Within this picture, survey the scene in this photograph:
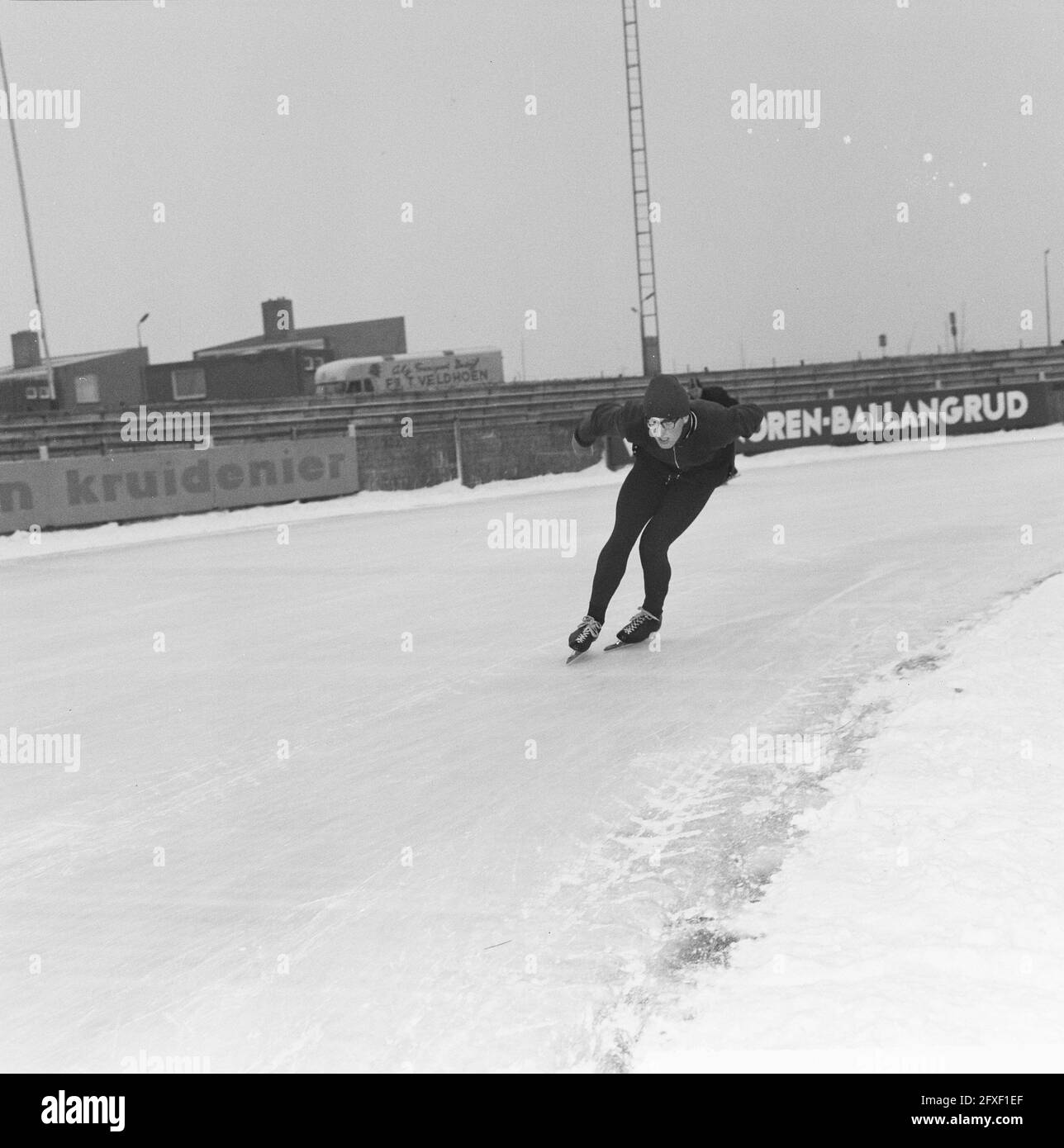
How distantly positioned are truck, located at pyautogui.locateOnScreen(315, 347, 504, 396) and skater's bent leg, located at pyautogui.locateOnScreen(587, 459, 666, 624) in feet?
127

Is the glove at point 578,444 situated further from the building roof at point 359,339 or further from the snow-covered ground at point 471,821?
the building roof at point 359,339

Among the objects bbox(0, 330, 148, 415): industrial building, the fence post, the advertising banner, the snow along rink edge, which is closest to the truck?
bbox(0, 330, 148, 415): industrial building

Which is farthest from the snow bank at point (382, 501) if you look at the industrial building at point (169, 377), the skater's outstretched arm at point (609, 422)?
the industrial building at point (169, 377)

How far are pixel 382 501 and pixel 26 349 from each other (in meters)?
45.1

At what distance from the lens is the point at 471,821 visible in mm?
4410

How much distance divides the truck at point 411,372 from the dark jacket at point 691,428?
39.0 m

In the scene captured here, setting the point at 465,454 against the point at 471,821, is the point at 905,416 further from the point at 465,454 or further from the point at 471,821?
the point at 471,821

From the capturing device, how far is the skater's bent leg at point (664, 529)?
7094 millimetres

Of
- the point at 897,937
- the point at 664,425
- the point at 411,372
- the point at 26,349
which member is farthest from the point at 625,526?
the point at 26,349

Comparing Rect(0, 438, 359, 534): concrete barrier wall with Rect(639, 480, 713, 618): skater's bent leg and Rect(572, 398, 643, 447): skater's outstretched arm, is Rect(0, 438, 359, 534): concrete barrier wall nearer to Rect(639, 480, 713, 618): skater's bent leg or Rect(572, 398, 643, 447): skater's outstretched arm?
→ Rect(639, 480, 713, 618): skater's bent leg

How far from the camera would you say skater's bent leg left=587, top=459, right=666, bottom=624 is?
705 centimetres

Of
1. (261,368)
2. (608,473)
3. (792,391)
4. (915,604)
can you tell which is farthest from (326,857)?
(261,368)
